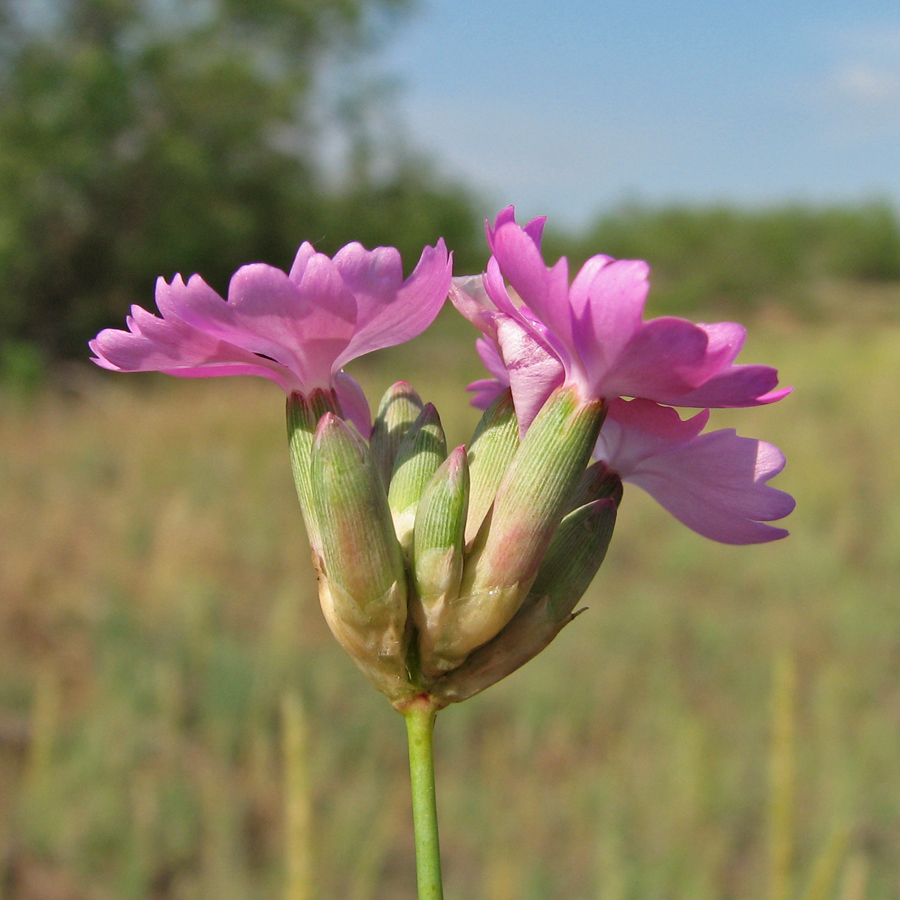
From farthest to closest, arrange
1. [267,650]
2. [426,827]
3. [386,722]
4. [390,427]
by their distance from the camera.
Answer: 1. [267,650]
2. [386,722]
3. [390,427]
4. [426,827]

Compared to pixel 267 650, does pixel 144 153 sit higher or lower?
higher

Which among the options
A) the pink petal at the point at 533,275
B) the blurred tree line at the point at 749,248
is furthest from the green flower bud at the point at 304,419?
the blurred tree line at the point at 749,248

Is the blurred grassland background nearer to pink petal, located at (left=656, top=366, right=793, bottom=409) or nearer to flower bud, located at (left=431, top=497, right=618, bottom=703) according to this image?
flower bud, located at (left=431, top=497, right=618, bottom=703)

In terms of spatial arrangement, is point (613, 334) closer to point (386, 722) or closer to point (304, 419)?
point (304, 419)

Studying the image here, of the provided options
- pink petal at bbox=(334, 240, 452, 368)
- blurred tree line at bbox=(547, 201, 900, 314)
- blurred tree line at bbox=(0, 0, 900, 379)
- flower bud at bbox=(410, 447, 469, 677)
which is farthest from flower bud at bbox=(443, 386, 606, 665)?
blurred tree line at bbox=(547, 201, 900, 314)

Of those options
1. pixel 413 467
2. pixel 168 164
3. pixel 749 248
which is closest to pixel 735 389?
pixel 413 467

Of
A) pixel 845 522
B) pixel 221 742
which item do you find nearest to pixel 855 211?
pixel 845 522
